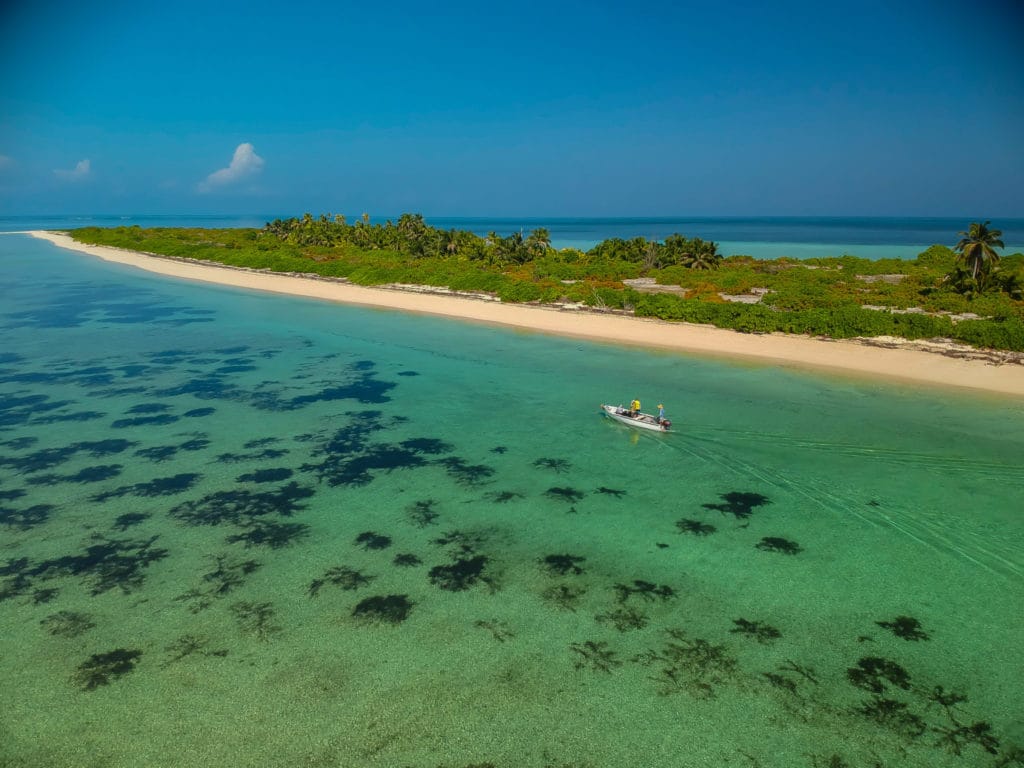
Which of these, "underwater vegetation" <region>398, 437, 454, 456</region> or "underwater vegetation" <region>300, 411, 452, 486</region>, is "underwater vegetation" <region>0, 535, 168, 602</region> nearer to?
"underwater vegetation" <region>300, 411, 452, 486</region>

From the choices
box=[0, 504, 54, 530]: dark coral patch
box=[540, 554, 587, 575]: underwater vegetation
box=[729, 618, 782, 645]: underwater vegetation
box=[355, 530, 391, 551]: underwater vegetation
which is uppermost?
box=[0, 504, 54, 530]: dark coral patch

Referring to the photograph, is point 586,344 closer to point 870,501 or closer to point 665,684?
point 870,501

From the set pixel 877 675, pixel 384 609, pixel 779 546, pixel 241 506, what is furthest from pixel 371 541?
pixel 877 675

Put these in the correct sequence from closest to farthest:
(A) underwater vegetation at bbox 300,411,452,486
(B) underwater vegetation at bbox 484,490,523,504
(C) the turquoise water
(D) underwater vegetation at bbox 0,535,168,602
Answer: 1. (C) the turquoise water
2. (D) underwater vegetation at bbox 0,535,168,602
3. (B) underwater vegetation at bbox 484,490,523,504
4. (A) underwater vegetation at bbox 300,411,452,486

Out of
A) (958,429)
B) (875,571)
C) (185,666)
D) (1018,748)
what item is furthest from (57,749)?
(958,429)

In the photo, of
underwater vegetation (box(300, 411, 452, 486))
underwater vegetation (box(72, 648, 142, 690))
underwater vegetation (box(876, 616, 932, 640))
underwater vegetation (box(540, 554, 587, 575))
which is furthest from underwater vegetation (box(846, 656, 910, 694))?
underwater vegetation (box(300, 411, 452, 486))
